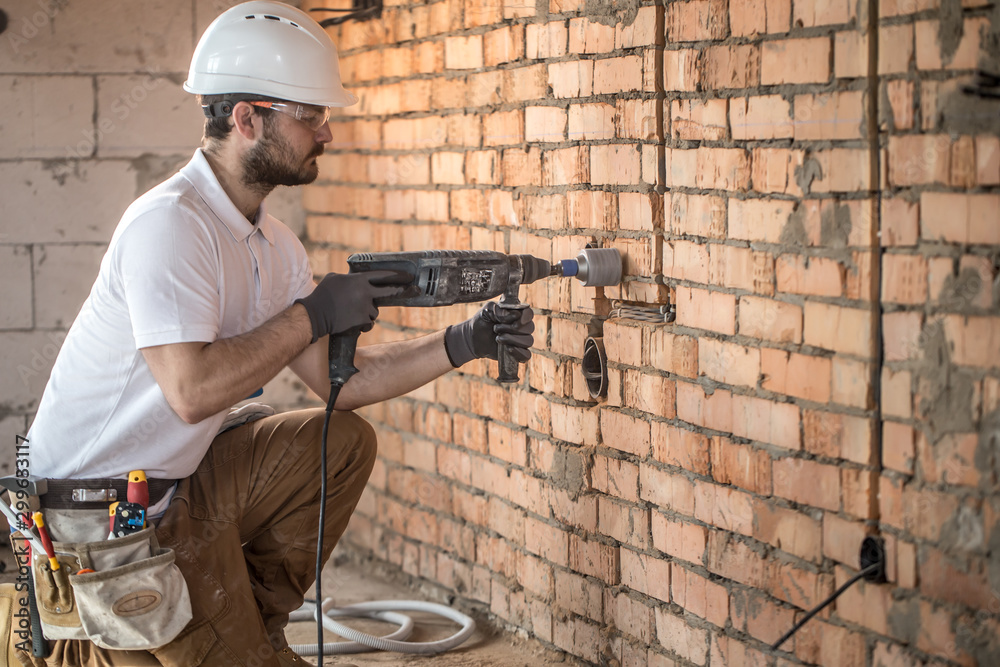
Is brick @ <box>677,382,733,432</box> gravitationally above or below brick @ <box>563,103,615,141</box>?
below

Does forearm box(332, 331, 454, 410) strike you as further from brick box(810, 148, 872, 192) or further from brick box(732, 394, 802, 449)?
brick box(810, 148, 872, 192)

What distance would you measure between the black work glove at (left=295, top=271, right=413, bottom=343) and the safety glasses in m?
0.33

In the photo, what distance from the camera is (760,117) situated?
1685 mm

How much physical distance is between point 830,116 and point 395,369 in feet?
3.48

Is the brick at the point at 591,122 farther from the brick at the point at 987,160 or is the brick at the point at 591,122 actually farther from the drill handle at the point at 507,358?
the brick at the point at 987,160

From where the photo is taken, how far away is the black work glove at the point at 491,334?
6.52 feet

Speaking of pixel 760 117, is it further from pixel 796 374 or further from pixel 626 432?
pixel 626 432

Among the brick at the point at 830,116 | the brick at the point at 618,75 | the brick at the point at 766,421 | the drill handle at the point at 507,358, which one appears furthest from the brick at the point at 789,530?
the brick at the point at 618,75

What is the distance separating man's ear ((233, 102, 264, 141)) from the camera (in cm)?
193

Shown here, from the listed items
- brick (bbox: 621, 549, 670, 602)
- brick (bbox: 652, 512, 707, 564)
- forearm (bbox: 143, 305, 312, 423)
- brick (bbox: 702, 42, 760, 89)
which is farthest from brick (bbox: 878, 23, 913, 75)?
forearm (bbox: 143, 305, 312, 423)

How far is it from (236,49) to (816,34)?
1109 mm

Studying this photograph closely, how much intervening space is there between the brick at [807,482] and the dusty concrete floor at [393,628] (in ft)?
2.57

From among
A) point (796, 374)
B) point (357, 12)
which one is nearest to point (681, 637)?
point (796, 374)

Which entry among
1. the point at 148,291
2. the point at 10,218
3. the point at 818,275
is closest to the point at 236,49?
the point at 148,291
